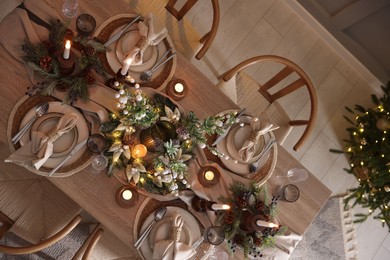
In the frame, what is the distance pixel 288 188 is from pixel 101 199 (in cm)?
103

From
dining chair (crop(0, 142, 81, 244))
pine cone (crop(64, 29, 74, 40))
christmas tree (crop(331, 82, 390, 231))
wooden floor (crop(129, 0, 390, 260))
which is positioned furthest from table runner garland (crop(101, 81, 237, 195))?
christmas tree (crop(331, 82, 390, 231))

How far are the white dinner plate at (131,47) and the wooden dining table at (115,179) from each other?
135 millimetres

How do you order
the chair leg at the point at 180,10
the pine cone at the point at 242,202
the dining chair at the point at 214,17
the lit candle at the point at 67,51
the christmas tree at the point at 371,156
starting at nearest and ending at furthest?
the lit candle at the point at 67,51
the pine cone at the point at 242,202
the dining chair at the point at 214,17
the chair leg at the point at 180,10
the christmas tree at the point at 371,156

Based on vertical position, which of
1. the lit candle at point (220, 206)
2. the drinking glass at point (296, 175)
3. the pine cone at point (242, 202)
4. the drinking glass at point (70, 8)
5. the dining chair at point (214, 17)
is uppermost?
the dining chair at point (214, 17)

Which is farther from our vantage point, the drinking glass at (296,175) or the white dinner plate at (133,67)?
the drinking glass at (296,175)

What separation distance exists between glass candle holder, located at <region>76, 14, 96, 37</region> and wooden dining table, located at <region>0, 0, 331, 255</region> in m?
0.07

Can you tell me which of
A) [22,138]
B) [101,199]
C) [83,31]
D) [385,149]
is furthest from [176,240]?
[385,149]

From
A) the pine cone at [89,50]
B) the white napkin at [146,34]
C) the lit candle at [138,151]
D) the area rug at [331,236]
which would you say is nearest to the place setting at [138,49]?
Answer: the white napkin at [146,34]

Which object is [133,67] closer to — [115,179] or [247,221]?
[115,179]

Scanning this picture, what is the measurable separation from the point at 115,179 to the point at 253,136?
30.4 inches

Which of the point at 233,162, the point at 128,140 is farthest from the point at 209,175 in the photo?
the point at 128,140

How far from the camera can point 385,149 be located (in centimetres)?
271

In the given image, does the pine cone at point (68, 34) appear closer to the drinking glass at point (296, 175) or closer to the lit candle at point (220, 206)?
the lit candle at point (220, 206)

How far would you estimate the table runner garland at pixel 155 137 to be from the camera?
181 centimetres
